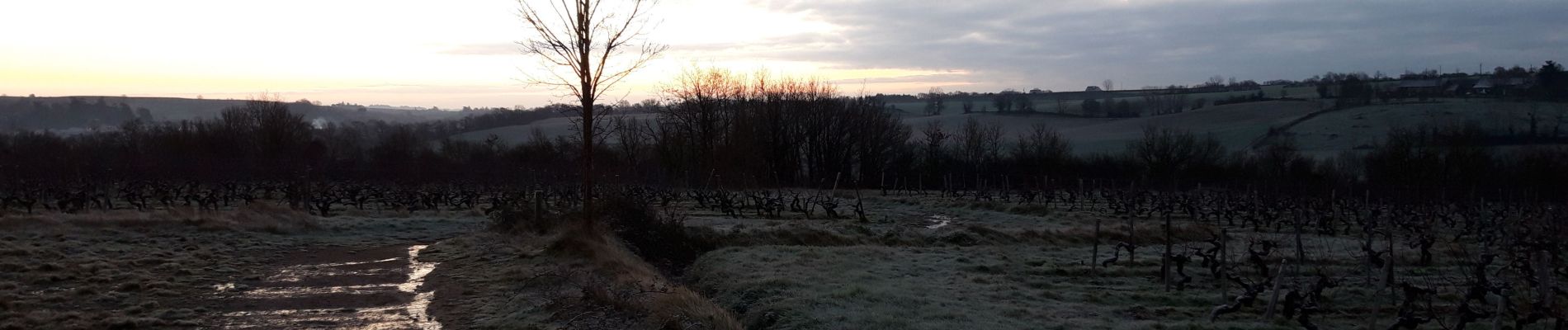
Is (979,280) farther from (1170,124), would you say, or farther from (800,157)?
(1170,124)

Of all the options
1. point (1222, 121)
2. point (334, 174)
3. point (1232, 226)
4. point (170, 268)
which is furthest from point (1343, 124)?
point (170, 268)

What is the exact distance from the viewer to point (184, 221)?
16.2 m

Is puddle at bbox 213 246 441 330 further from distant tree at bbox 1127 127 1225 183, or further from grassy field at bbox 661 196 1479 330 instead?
distant tree at bbox 1127 127 1225 183

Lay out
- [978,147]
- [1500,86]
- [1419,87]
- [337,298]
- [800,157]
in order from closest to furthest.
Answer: [337,298] < [800,157] < [978,147] < [1500,86] < [1419,87]

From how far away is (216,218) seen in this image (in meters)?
16.8

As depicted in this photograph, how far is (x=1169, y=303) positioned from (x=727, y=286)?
17.0 feet

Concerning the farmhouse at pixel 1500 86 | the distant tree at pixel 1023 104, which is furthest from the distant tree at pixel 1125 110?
the farmhouse at pixel 1500 86

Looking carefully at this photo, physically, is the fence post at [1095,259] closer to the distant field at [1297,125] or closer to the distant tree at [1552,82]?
the distant field at [1297,125]

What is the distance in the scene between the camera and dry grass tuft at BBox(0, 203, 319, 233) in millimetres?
15281

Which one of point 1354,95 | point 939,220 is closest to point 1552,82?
point 1354,95

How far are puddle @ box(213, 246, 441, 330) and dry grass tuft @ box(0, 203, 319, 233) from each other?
4285mm

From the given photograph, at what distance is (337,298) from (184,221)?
7977 millimetres

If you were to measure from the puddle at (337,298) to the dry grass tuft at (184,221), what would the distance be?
14.1 feet

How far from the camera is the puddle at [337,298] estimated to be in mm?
8938
